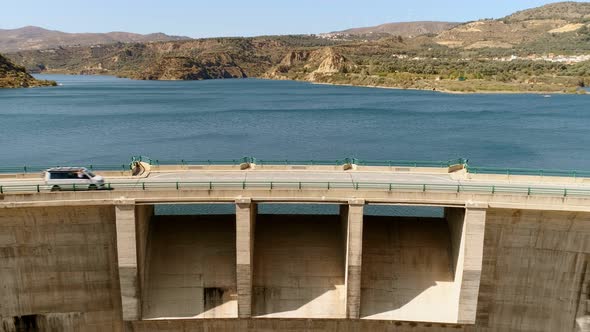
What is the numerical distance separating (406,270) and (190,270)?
10577mm

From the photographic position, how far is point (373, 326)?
23.1m

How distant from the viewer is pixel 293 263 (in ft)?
80.2

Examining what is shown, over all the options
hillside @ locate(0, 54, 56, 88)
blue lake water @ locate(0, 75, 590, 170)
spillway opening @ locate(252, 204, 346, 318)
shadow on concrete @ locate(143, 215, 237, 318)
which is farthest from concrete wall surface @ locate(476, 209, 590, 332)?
hillside @ locate(0, 54, 56, 88)

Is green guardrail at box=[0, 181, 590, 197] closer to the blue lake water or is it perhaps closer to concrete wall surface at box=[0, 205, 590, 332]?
concrete wall surface at box=[0, 205, 590, 332]

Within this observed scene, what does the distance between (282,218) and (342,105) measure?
10727 centimetres

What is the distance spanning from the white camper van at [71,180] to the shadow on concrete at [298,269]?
8.28m

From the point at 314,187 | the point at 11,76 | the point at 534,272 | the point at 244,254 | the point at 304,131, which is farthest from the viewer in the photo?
the point at 11,76

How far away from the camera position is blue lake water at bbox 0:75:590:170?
6425cm

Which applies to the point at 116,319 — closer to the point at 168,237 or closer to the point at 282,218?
the point at 168,237

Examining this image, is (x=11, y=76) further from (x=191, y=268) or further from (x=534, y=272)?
(x=534, y=272)

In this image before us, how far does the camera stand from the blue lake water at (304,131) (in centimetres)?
6425

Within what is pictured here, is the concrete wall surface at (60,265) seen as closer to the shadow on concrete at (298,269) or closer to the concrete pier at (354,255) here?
the shadow on concrete at (298,269)

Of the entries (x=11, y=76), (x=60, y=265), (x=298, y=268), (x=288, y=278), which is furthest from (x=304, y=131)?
(x=11, y=76)

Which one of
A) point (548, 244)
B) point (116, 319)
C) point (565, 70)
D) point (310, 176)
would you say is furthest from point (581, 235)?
point (565, 70)
